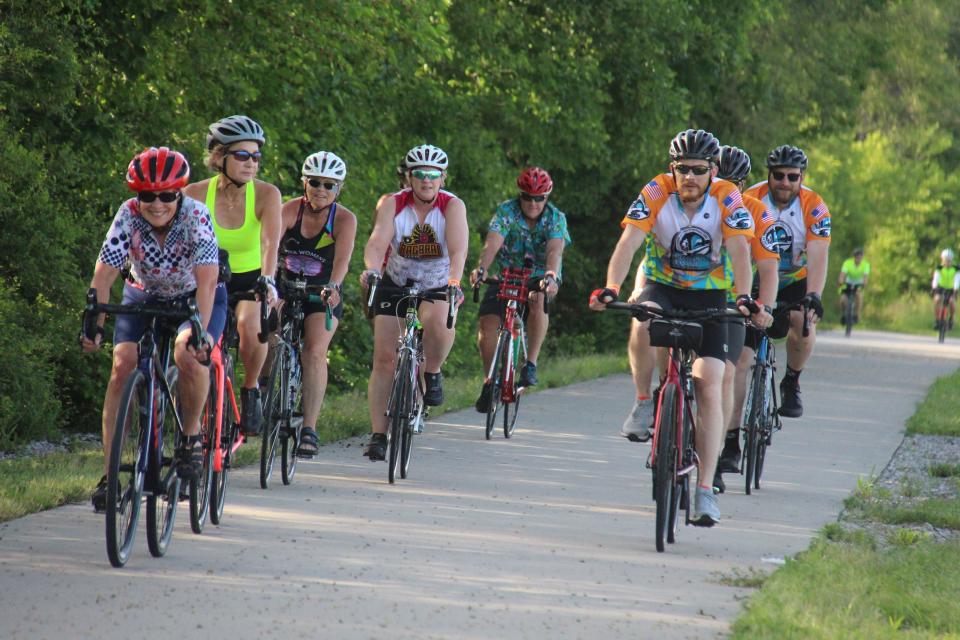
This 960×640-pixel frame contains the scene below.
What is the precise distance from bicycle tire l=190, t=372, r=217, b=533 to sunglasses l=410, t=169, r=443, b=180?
9.53 feet

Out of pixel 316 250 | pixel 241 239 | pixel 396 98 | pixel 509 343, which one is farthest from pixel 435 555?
pixel 396 98

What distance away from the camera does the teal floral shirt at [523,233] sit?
502 inches

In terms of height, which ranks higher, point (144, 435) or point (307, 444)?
point (144, 435)

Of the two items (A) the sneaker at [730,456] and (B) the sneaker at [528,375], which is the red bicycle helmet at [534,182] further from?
(A) the sneaker at [730,456]

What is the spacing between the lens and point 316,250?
9875mm

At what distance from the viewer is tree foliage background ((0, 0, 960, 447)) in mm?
12266

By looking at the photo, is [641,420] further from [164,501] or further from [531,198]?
[531,198]

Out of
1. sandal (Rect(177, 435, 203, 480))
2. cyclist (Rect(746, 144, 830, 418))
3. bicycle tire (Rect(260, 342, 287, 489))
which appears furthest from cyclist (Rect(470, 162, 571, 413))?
sandal (Rect(177, 435, 203, 480))

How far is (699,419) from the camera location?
26.6 feet

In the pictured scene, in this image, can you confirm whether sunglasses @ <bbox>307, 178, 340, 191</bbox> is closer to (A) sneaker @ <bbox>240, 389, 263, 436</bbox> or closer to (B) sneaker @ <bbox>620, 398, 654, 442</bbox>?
(A) sneaker @ <bbox>240, 389, 263, 436</bbox>

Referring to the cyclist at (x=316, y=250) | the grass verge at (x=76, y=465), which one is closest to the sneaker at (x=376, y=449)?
the cyclist at (x=316, y=250)

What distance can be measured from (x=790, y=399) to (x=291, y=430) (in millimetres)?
3808

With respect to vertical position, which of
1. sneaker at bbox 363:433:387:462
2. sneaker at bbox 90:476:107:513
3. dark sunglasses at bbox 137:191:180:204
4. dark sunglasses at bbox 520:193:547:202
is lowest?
sneaker at bbox 363:433:387:462

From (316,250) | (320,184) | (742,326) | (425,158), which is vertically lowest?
(742,326)
